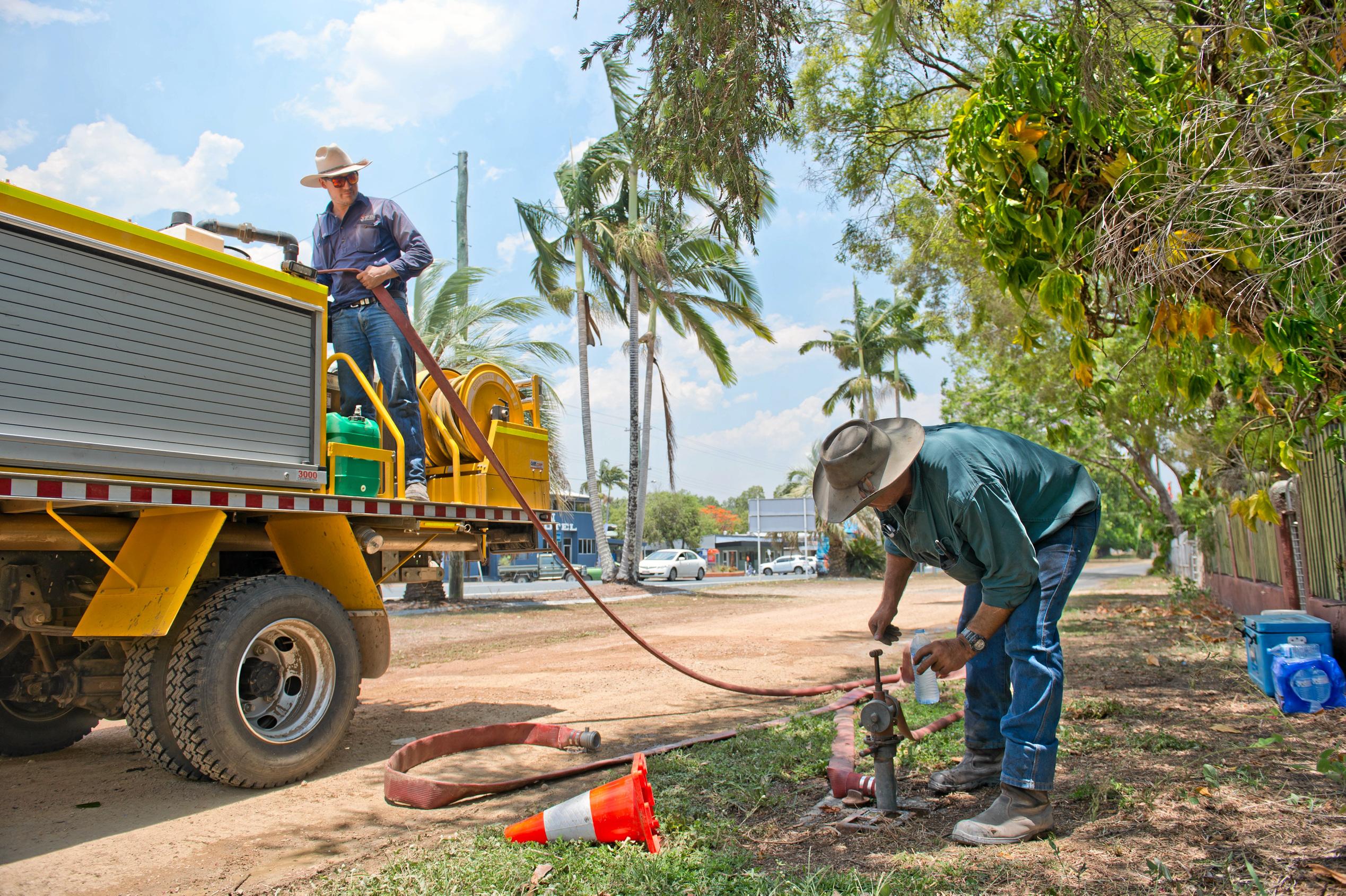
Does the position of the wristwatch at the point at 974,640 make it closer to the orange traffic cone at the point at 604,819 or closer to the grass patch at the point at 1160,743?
the orange traffic cone at the point at 604,819

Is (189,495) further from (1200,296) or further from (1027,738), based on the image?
(1200,296)

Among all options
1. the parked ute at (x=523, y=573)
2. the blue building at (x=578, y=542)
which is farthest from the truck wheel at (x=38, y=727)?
the blue building at (x=578, y=542)

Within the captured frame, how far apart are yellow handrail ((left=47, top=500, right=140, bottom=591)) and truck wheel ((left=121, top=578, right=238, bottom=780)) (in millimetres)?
292

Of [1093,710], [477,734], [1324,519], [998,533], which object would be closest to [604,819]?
[998,533]

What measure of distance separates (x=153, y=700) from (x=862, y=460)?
379 cm

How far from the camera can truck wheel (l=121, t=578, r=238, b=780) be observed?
4.51m

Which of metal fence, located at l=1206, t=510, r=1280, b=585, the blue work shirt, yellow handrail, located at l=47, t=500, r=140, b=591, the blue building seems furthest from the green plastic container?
the blue building

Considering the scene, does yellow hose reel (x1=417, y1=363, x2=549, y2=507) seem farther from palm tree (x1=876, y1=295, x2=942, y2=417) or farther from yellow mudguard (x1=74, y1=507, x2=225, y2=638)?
palm tree (x1=876, y1=295, x2=942, y2=417)

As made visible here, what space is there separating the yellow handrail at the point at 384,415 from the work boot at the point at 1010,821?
162 inches

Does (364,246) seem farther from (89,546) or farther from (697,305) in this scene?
(697,305)

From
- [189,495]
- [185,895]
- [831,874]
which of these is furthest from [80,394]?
[831,874]

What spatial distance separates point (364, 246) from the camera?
242 inches

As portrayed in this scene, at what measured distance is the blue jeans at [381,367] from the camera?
6020 mm

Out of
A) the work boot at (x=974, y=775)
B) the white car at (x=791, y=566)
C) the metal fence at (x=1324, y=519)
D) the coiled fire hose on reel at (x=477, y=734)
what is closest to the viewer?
the work boot at (x=974, y=775)
